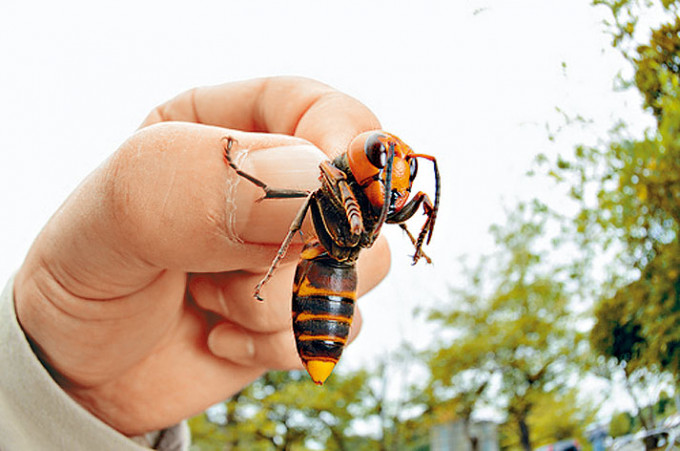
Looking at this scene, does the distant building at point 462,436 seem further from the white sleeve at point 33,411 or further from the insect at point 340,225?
the insect at point 340,225

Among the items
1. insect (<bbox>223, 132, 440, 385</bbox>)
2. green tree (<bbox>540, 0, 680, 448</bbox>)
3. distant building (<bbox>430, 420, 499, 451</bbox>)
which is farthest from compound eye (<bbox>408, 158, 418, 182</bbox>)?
distant building (<bbox>430, 420, 499, 451</bbox>)

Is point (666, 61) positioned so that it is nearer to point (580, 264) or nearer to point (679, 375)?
point (679, 375)

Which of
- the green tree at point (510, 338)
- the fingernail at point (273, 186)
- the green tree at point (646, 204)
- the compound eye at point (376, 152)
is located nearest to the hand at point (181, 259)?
the fingernail at point (273, 186)

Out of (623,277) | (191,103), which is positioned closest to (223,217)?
(191,103)

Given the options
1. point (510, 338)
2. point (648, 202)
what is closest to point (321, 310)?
point (648, 202)

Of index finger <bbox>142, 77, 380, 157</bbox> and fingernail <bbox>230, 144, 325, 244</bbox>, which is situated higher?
index finger <bbox>142, 77, 380, 157</bbox>

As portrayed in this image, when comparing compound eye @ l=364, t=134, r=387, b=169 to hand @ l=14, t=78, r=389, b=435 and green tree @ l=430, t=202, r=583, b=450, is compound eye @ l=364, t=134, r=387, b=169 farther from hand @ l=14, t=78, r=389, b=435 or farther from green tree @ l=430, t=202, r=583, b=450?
green tree @ l=430, t=202, r=583, b=450

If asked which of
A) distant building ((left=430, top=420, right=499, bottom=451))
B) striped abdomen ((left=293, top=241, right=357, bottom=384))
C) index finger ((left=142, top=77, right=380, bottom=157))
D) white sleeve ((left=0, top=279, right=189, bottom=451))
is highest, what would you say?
index finger ((left=142, top=77, right=380, bottom=157))
